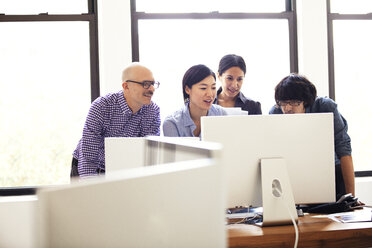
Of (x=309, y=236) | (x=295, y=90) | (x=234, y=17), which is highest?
(x=234, y=17)

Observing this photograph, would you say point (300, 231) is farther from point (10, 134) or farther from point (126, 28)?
point (10, 134)

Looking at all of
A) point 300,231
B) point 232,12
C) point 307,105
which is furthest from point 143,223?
point 232,12

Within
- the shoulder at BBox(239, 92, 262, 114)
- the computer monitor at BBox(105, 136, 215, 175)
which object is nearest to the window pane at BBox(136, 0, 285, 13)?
the shoulder at BBox(239, 92, 262, 114)

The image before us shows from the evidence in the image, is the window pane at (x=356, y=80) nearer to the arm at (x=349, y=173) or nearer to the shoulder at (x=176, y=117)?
the arm at (x=349, y=173)

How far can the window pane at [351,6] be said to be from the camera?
4168mm

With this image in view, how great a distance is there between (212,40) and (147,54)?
0.58m

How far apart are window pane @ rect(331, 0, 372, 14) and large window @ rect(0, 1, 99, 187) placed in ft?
7.01

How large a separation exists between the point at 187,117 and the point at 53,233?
2.30 m

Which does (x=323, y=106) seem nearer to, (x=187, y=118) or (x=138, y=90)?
(x=187, y=118)

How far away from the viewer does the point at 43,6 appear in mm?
3795

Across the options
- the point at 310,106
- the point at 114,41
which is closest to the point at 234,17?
the point at 114,41

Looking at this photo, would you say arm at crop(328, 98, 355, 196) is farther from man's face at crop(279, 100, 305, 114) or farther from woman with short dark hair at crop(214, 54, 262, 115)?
woman with short dark hair at crop(214, 54, 262, 115)

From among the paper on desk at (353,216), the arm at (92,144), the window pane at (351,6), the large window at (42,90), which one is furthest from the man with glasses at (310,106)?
the window pane at (351,6)

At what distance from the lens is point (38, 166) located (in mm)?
3779
